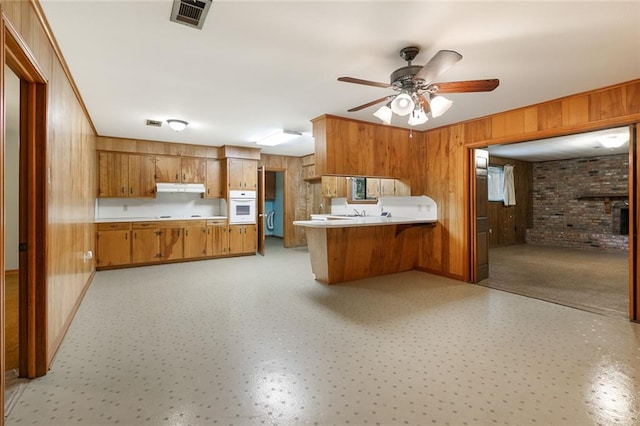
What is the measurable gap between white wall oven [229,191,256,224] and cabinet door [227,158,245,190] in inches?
6.2

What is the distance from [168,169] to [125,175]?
30.6 inches

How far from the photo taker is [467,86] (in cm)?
236

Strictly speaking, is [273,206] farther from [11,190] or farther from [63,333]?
[63,333]

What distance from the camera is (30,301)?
6.91 ft

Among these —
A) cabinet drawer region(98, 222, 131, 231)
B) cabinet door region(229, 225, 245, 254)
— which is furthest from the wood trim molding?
cabinet door region(229, 225, 245, 254)

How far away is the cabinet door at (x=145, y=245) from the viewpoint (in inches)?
225

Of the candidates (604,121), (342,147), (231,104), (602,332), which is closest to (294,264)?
(342,147)

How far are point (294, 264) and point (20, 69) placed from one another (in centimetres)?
473

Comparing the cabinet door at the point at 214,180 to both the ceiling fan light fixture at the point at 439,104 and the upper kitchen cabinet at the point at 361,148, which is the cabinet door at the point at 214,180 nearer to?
the upper kitchen cabinet at the point at 361,148

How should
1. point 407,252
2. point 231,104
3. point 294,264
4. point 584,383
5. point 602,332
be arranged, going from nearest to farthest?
point 584,383, point 602,332, point 231,104, point 407,252, point 294,264

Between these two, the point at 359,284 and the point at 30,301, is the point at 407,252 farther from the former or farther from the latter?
the point at 30,301

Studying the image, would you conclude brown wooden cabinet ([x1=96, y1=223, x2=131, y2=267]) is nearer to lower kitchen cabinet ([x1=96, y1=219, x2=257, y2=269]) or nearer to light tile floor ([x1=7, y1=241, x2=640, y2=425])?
lower kitchen cabinet ([x1=96, y1=219, x2=257, y2=269])

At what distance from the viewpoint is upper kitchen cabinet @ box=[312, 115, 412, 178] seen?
425cm

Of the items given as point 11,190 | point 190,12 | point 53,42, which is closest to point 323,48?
point 190,12
